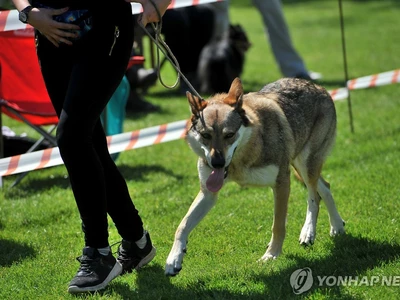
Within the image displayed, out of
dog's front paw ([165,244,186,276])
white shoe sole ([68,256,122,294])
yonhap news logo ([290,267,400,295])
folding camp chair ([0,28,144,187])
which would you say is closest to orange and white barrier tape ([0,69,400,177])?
folding camp chair ([0,28,144,187])

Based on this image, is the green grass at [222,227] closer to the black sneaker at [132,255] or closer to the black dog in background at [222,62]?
the black sneaker at [132,255]

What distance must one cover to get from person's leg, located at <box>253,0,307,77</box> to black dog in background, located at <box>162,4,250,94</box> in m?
0.96

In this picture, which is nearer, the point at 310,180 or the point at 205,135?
the point at 205,135

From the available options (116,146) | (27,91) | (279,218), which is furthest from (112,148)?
(279,218)

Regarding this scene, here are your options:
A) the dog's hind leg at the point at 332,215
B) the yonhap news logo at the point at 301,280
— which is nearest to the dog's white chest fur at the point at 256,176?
the yonhap news logo at the point at 301,280

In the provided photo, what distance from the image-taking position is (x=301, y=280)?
4066 mm

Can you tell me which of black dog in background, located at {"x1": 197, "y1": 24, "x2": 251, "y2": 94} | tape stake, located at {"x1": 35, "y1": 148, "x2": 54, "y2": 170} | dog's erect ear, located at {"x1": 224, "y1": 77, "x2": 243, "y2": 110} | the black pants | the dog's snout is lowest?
black dog in background, located at {"x1": 197, "y1": 24, "x2": 251, "y2": 94}

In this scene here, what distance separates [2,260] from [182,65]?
717cm

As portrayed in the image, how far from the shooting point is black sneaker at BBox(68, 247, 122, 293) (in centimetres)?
402

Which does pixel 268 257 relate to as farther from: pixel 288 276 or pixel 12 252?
pixel 12 252

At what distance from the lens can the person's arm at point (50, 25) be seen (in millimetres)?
3777

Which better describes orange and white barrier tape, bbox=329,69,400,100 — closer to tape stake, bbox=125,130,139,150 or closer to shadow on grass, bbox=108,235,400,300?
tape stake, bbox=125,130,139,150

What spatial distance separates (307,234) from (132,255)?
1246 mm

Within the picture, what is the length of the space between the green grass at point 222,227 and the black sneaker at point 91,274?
0.23 ft
